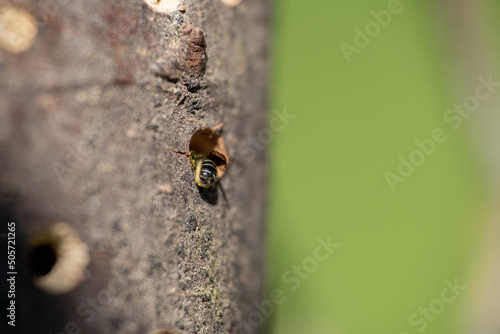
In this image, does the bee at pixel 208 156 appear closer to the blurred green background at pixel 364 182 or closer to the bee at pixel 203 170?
the bee at pixel 203 170

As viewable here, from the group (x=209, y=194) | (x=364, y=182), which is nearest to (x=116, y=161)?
(x=209, y=194)

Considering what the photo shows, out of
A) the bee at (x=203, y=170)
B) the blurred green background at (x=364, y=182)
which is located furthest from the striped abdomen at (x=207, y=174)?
the blurred green background at (x=364, y=182)

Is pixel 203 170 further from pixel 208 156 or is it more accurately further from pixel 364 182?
pixel 364 182

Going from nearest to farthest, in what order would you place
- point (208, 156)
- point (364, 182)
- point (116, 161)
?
point (116, 161) < point (208, 156) < point (364, 182)

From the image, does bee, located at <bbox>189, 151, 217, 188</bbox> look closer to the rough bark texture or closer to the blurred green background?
the rough bark texture

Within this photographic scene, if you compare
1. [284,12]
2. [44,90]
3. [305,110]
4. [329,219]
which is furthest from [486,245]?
[44,90]

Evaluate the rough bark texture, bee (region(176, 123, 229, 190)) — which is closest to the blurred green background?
→ bee (region(176, 123, 229, 190))
